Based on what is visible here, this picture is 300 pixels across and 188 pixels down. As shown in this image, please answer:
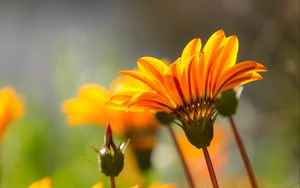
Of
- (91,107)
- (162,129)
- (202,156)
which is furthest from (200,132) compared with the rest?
(162,129)

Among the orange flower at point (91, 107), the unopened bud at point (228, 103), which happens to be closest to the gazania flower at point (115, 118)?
the orange flower at point (91, 107)

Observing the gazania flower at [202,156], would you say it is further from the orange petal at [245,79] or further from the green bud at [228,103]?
the orange petal at [245,79]

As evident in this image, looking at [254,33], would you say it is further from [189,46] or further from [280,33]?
[189,46]

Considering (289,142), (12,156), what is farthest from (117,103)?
(12,156)

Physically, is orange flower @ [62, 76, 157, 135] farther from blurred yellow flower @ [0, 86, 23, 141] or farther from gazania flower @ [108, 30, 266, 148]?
gazania flower @ [108, 30, 266, 148]

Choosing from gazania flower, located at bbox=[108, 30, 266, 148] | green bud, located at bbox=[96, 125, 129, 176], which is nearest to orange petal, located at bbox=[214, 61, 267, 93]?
gazania flower, located at bbox=[108, 30, 266, 148]

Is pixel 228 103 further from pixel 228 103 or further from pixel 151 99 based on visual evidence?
pixel 151 99
